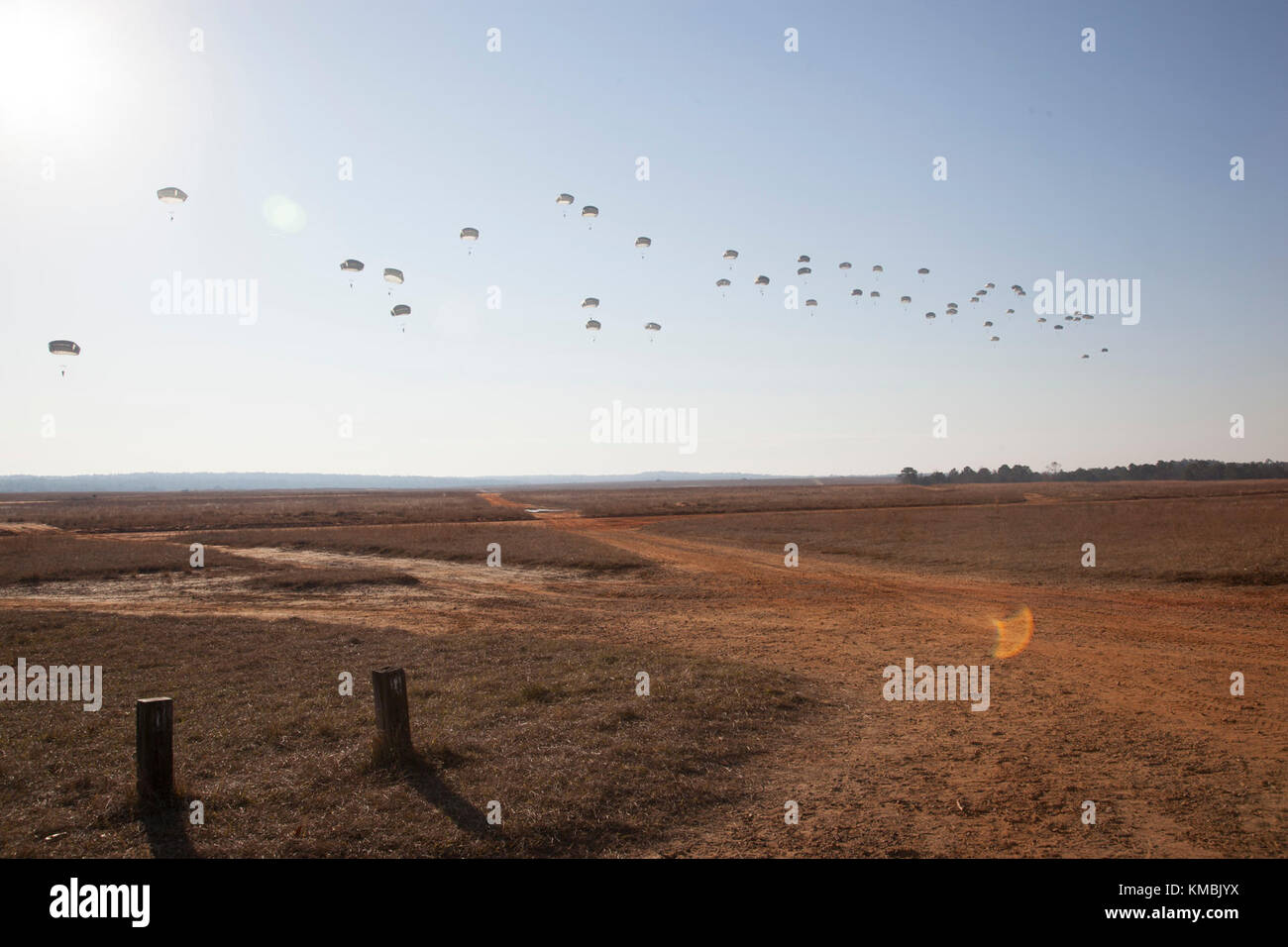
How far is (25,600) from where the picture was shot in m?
22.8

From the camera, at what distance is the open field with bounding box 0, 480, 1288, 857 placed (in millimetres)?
6902

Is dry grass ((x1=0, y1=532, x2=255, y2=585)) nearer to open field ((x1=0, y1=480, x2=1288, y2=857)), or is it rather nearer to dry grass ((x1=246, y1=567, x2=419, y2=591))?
open field ((x1=0, y1=480, x2=1288, y2=857))

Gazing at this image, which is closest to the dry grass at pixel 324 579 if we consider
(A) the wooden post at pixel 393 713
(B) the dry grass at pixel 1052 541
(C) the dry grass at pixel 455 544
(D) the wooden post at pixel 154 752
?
(C) the dry grass at pixel 455 544

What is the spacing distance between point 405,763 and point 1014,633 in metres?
13.6

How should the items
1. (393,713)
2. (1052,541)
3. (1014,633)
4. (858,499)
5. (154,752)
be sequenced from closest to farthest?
(154,752), (393,713), (1014,633), (1052,541), (858,499)

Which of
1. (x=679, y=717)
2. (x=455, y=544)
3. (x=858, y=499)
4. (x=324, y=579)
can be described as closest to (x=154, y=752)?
(x=679, y=717)

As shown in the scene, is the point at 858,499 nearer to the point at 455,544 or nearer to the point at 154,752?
the point at 455,544

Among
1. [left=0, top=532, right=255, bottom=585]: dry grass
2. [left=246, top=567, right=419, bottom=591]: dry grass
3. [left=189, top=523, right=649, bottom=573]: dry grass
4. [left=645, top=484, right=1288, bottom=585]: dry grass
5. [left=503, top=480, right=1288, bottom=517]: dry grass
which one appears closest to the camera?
[left=645, top=484, right=1288, bottom=585]: dry grass

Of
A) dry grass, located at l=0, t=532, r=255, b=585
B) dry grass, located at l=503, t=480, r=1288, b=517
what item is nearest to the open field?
dry grass, located at l=0, t=532, r=255, b=585

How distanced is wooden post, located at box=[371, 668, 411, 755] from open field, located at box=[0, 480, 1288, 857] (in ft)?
1.09

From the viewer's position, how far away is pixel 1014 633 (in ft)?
53.5

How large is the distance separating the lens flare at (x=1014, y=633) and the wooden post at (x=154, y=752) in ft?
44.1
